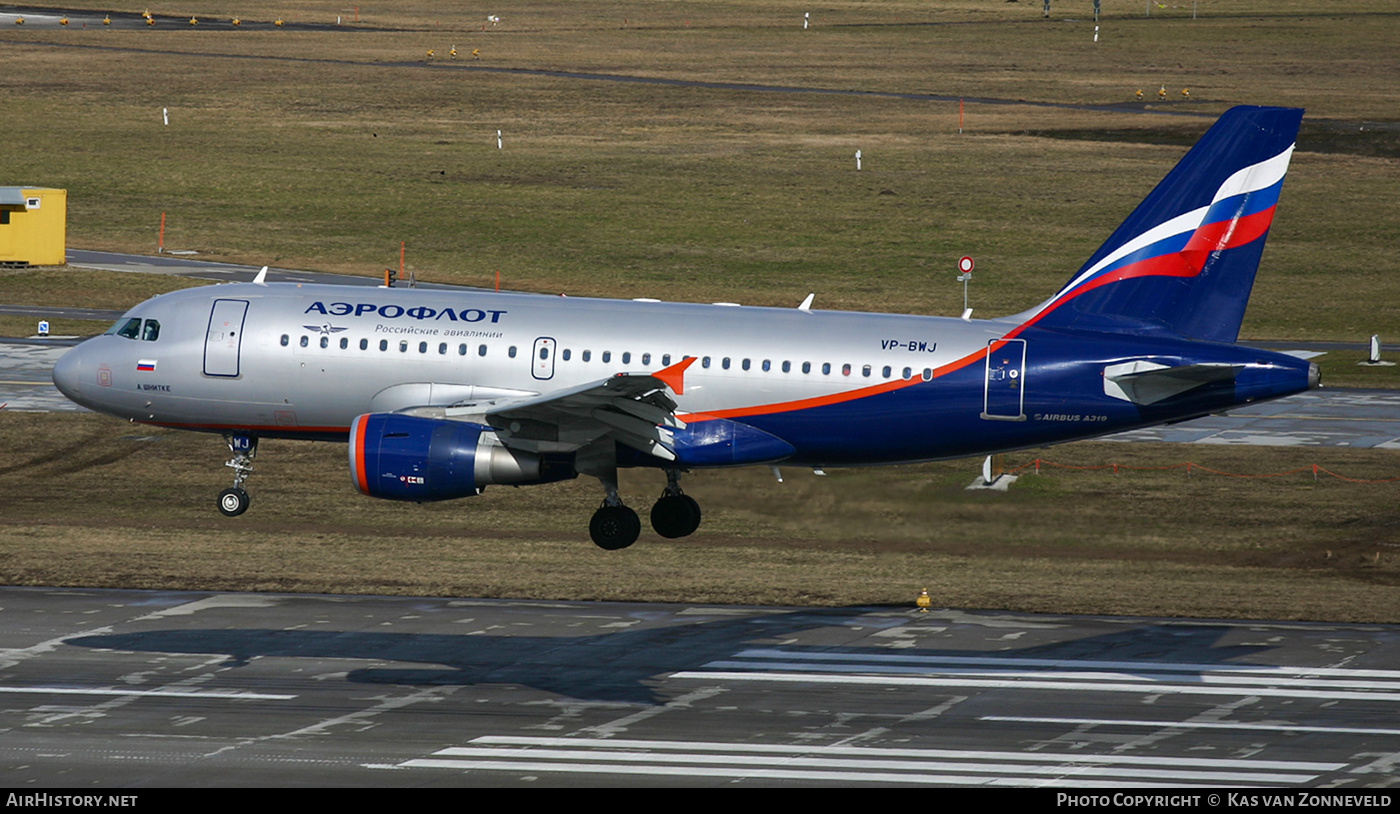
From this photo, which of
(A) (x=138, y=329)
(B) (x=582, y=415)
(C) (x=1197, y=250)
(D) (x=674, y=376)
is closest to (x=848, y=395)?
(D) (x=674, y=376)

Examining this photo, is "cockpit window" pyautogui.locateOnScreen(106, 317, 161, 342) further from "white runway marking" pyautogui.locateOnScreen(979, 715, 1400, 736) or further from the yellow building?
the yellow building

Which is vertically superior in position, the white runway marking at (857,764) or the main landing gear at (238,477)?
the main landing gear at (238,477)

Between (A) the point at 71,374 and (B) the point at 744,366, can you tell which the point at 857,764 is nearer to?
(B) the point at 744,366

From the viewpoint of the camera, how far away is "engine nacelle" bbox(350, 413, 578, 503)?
42.4m

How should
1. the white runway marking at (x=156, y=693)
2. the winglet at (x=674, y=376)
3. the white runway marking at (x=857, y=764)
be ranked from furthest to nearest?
the white runway marking at (x=156, y=693), the winglet at (x=674, y=376), the white runway marking at (x=857, y=764)

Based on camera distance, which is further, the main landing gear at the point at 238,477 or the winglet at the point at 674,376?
the main landing gear at the point at 238,477

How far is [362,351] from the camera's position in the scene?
148ft

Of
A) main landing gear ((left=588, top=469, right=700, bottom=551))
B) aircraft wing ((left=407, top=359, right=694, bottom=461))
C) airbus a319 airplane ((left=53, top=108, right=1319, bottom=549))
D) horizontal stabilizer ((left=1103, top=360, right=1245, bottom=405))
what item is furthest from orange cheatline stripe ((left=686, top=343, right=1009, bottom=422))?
main landing gear ((left=588, top=469, right=700, bottom=551))

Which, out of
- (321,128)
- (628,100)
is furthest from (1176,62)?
(321,128)

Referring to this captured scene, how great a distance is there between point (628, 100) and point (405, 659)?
343 feet

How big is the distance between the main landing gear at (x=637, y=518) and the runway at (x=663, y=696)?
151 inches

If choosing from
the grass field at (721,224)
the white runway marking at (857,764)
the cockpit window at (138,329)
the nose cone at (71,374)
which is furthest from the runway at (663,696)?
the cockpit window at (138,329)

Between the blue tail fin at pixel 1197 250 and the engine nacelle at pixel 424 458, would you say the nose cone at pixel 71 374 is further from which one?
the blue tail fin at pixel 1197 250

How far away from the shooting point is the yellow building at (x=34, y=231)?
102 meters
